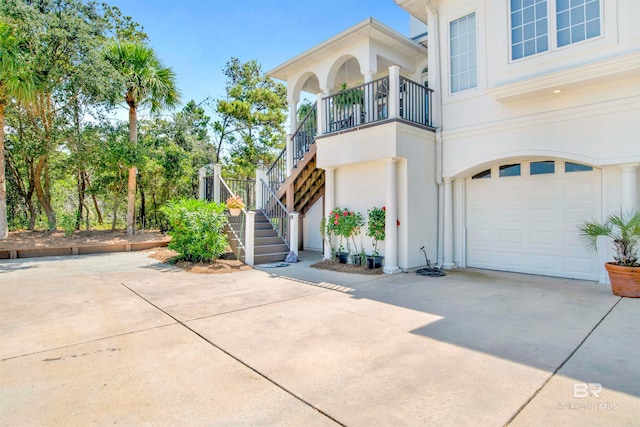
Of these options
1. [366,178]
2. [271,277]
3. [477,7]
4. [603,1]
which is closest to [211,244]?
[271,277]

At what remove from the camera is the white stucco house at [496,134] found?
6.16 meters

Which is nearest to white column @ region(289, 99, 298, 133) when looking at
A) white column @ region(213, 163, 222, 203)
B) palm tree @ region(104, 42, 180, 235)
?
white column @ region(213, 163, 222, 203)

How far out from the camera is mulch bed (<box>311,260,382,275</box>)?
7859 mm

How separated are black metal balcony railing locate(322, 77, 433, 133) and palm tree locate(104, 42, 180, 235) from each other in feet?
19.7

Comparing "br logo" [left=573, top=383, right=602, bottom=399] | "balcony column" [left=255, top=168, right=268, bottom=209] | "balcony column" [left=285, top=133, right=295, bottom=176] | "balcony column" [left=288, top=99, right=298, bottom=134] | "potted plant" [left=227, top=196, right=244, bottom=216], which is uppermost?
"balcony column" [left=288, top=99, right=298, bottom=134]

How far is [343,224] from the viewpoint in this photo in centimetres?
852

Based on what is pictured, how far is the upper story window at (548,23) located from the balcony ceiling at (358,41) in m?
2.91

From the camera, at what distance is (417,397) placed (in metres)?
2.66

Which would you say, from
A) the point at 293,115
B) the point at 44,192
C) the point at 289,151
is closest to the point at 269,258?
the point at 289,151

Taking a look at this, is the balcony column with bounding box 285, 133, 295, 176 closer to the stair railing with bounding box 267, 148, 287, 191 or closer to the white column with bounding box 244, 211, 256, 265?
the stair railing with bounding box 267, 148, 287, 191

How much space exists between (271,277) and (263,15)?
9.32 metres

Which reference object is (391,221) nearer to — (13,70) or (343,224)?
(343,224)

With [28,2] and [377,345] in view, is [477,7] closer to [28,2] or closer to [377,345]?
[377,345]

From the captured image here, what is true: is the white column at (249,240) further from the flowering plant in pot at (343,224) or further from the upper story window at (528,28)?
the upper story window at (528,28)
